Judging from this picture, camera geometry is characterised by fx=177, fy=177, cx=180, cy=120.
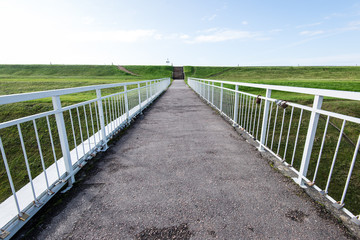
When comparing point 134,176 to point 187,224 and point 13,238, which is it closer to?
point 187,224

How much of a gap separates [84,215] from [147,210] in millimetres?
704

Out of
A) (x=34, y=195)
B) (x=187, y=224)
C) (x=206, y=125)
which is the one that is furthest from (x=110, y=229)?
(x=206, y=125)

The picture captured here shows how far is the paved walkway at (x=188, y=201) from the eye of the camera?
1.76 m

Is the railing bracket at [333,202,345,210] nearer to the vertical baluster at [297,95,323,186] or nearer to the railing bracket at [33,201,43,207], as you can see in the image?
the vertical baluster at [297,95,323,186]

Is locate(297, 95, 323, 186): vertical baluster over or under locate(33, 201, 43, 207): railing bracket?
over

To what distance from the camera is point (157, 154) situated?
3.51 meters

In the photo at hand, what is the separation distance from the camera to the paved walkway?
1761 mm

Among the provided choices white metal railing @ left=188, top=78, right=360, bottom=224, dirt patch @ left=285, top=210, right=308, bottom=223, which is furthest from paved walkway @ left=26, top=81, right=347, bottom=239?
white metal railing @ left=188, top=78, right=360, bottom=224

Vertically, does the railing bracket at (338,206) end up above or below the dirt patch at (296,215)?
above

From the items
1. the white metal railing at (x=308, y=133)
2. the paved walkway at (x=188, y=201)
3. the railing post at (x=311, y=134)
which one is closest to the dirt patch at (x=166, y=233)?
the paved walkway at (x=188, y=201)

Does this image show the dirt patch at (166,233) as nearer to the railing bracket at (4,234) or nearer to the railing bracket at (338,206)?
the railing bracket at (4,234)

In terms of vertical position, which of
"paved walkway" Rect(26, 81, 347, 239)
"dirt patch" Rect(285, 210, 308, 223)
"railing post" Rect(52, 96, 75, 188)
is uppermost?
"railing post" Rect(52, 96, 75, 188)

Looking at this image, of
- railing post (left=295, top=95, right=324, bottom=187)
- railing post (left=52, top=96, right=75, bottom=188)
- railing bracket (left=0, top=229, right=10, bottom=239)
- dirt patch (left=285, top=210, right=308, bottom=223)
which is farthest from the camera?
railing post (left=52, top=96, right=75, bottom=188)

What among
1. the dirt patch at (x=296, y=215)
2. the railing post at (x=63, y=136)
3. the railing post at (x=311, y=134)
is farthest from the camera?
the railing post at (x=63, y=136)
